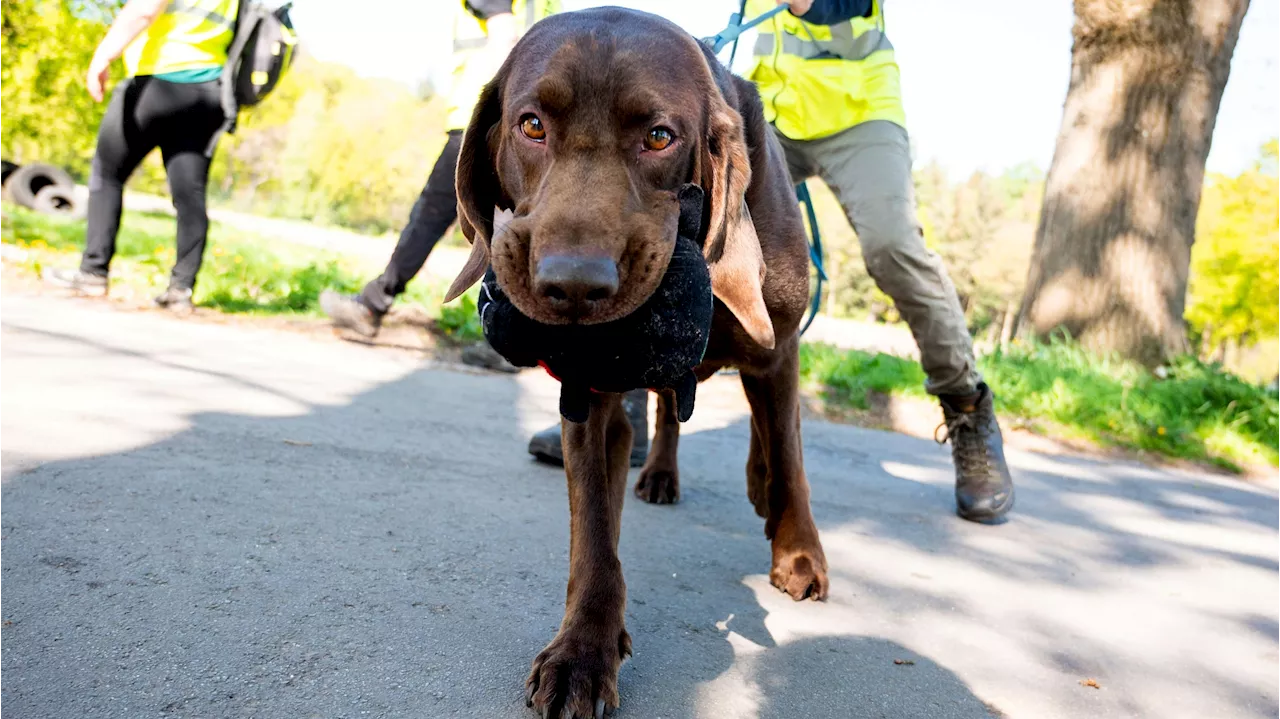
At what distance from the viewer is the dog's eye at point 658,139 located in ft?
6.93

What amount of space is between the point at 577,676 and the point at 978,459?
301 cm

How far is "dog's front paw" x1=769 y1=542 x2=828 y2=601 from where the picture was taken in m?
2.84

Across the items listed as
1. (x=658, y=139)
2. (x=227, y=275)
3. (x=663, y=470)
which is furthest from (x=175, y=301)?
(x=658, y=139)

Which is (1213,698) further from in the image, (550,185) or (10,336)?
(10,336)

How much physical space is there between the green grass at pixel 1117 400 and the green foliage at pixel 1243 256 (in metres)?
25.4

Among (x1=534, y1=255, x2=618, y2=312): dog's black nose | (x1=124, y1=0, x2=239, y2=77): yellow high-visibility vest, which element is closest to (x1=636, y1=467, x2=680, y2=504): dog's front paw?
(x1=534, y1=255, x2=618, y2=312): dog's black nose

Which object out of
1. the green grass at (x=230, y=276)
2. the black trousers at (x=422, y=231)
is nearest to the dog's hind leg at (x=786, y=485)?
the black trousers at (x=422, y=231)

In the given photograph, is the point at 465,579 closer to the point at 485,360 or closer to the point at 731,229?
the point at 731,229

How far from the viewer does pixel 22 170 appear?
17719 mm

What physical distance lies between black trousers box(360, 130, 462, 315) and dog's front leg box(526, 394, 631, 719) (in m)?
3.54

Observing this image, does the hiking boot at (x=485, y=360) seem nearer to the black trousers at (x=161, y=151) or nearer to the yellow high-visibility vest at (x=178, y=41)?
the black trousers at (x=161, y=151)

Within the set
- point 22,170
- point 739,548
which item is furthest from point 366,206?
point 739,548

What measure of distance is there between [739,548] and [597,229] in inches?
72.7

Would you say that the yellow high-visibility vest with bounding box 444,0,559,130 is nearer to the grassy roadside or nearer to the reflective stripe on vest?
the reflective stripe on vest
